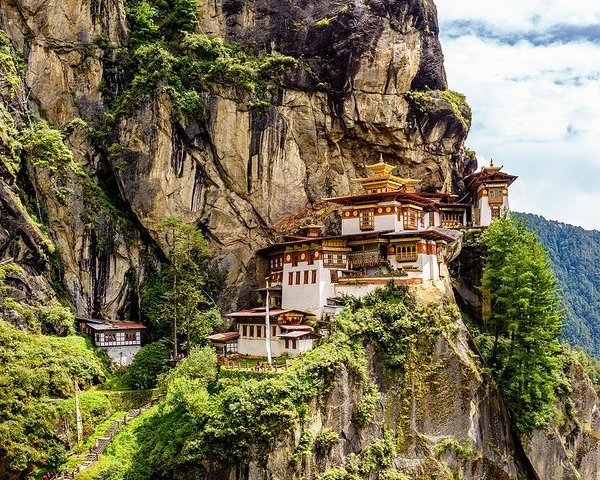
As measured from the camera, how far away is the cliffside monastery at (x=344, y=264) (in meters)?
41.8

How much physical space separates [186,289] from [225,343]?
530 centimetres

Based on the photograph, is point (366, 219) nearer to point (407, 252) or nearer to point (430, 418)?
point (407, 252)

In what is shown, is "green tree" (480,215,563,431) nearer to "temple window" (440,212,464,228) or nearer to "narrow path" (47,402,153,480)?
"temple window" (440,212,464,228)

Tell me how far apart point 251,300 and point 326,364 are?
16378 millimetres

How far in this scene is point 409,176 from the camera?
55.8 m

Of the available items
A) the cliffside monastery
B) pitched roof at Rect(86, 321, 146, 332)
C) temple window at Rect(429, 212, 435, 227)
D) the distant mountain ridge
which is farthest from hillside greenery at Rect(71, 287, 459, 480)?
the distant mountain ridge

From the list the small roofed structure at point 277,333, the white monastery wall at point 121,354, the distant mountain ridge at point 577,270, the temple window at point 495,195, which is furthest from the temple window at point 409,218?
the distant mountain ridge at point 577,270

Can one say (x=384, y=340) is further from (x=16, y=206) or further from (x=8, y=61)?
(x=8, y=61)

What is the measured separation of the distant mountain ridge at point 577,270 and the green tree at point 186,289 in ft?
414

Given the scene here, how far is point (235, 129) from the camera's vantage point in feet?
167

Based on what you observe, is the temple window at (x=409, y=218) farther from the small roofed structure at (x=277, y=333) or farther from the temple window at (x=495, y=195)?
the small roofed structure at (x=277, y=333)

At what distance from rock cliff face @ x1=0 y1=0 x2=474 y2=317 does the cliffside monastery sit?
19.1 ft

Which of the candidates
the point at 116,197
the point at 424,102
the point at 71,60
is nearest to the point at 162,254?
the point at 116,197

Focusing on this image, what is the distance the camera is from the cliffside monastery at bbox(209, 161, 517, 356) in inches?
1644
